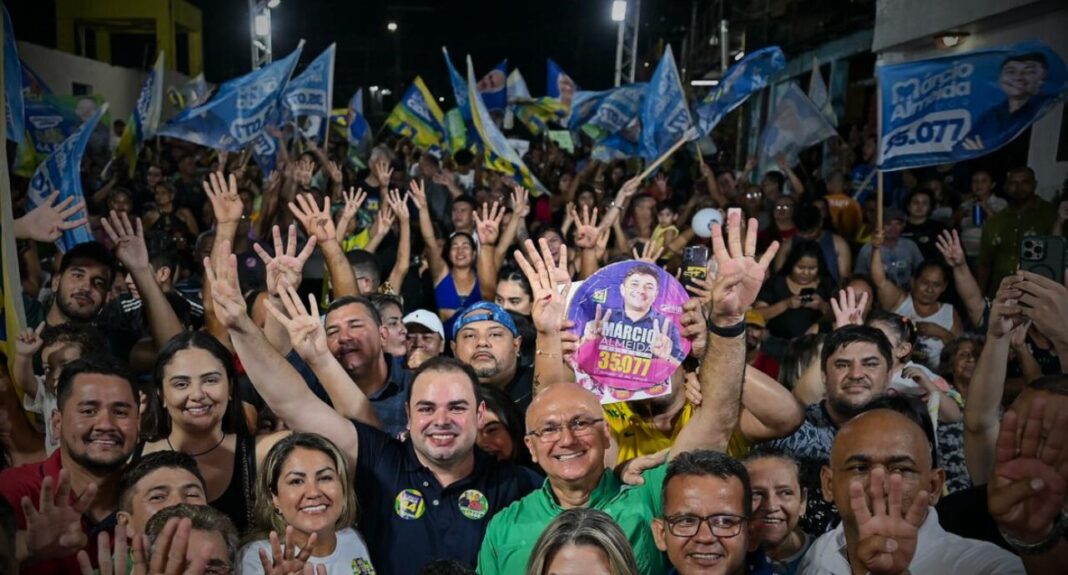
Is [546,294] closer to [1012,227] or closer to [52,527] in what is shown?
[52,527]

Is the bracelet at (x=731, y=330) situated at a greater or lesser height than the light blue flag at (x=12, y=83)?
lesser

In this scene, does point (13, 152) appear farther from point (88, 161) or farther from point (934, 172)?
point (934, 172)

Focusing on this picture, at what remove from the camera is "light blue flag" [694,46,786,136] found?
11.5 metres

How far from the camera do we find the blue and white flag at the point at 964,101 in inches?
288

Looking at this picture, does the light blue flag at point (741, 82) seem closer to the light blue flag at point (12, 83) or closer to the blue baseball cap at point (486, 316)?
the blue baseball cap at point (486, 316)

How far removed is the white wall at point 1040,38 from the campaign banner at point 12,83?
28.7 ft

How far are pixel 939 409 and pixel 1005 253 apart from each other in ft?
13.7

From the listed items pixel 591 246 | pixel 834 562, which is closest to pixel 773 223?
pixel 591 246

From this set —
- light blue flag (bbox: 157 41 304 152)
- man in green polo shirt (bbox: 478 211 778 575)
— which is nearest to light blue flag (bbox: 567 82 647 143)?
light blue flag (bbox: 157 41 304 152)

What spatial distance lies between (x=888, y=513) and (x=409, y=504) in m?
1.89

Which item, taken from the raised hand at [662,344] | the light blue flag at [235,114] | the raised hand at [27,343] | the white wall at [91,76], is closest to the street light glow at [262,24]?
the white wall at [91,76]

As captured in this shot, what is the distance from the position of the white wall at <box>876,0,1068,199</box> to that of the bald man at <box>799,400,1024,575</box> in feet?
25.9

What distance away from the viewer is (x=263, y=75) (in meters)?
10.8

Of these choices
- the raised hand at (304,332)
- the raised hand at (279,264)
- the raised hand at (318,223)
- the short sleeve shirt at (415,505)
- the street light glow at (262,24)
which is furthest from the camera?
the street light glow at (262,24)
